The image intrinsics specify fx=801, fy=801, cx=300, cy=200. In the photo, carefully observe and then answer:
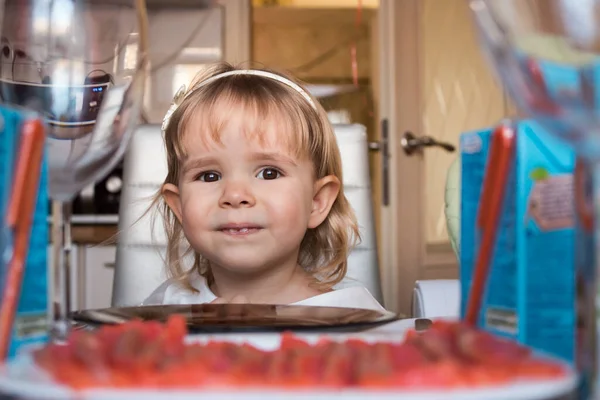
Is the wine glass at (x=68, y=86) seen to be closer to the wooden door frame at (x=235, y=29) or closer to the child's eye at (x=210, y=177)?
the child's eye at (x=210, y=177)

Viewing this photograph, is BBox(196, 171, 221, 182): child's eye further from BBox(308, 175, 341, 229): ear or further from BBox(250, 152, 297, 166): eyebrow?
BBox(308, 175, 341, 229): ear

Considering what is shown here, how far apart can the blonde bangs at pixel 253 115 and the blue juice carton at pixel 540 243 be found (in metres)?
0.85

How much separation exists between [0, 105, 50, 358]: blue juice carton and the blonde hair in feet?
2.75

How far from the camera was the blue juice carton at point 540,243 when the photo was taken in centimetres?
40

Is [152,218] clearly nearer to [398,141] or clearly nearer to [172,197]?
[172,197]

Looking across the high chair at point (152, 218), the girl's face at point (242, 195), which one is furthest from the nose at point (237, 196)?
the high chair at point (152, 218)

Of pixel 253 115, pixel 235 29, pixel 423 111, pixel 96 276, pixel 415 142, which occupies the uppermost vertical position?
pixel 235 29

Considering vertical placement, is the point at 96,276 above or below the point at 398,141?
below

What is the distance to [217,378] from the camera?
0.85ft

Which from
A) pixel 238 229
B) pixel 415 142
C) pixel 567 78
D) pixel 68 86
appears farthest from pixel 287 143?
pixel 415 142

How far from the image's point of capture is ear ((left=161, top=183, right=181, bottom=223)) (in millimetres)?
1404

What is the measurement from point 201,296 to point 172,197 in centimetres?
21

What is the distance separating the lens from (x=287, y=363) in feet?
0.96

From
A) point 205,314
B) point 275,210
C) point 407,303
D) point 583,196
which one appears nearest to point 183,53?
point 407,303
